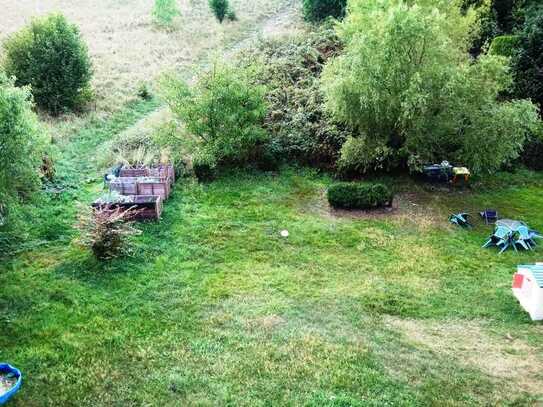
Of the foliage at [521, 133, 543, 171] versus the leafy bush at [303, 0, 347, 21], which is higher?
the leafy bush at [303, 0, 347, 21]

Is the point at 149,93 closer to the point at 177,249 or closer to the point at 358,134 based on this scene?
the point at 358,134

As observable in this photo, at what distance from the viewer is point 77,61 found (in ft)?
85.6

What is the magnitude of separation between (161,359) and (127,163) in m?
11.1

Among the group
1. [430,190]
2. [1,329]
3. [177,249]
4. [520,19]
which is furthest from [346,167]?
[520,19]

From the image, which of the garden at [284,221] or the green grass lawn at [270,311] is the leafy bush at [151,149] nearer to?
the garden at [284,221]

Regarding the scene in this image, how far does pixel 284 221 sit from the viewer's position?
18672 millimetres

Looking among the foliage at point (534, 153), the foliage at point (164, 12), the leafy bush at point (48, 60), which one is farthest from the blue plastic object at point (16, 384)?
the foliage at point (164, 12)

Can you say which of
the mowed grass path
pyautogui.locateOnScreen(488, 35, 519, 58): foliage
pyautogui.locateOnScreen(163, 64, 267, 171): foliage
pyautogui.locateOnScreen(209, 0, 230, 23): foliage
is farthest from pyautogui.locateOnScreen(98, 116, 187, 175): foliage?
pyautogui.locateOnScreen(209, 0, 230, 23): foliage

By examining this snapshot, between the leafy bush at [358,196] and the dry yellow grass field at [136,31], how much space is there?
553 inches

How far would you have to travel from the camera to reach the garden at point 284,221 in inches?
460

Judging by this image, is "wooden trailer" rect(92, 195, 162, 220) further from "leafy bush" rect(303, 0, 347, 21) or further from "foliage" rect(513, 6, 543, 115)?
"leafy bush" rect(303, 0, 347, 21)

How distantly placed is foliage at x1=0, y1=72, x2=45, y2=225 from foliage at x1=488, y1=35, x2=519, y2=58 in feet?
70.1

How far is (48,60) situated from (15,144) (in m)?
12.9

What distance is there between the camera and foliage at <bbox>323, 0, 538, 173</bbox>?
19.8 m
